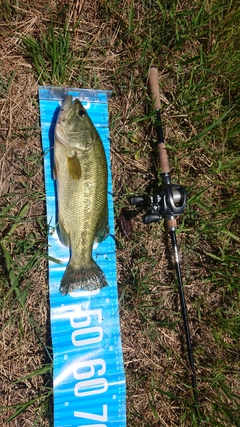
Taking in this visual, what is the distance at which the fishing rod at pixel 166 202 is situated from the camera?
268cm

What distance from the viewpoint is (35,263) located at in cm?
278

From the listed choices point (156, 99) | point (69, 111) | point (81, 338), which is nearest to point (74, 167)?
point (69, 111)

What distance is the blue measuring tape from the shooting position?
2750mm

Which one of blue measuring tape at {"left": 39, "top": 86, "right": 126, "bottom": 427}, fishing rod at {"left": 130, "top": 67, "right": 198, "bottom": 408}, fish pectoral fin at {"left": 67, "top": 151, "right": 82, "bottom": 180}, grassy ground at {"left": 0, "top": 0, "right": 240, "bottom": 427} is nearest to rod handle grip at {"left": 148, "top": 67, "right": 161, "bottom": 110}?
fishing rod at {"left": 130, "top": 67, "right": 198, "bottom": 408}

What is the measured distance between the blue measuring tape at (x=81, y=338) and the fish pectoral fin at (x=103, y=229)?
0.13 metres

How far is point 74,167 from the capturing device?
258 centimetres

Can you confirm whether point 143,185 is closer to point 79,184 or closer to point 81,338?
point 79,184

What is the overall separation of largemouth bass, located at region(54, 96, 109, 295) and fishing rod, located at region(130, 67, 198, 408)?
398 mm

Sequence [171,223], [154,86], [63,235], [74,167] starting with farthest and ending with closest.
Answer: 1. [154,86]
2. [171,223]
3. [63,235]
4. [74,167]

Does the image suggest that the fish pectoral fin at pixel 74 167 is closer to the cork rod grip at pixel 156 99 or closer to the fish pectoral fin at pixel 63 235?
the fish pectoral fin at pixel 63 235

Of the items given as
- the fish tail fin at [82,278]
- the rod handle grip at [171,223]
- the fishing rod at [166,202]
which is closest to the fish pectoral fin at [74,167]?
the fishing rod at [166,202]

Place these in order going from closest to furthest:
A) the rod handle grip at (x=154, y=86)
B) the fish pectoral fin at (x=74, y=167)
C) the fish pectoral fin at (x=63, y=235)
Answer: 1. the fish pectoral fin at (x=74, y=167)
2. the fish pectoral fin at (x=63, y=235)
3. the rod handle grip at (x=154, y=86)

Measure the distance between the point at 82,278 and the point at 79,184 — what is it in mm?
737

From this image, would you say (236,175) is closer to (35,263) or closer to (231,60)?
(231,60)
